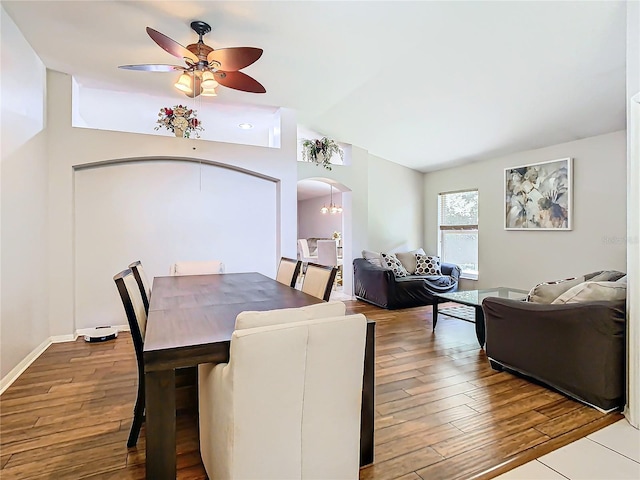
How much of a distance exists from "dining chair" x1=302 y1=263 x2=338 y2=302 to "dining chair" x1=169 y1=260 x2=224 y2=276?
4.50ft

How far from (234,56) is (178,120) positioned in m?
2.04

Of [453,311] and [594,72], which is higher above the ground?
[594,72]

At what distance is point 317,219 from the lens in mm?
10953

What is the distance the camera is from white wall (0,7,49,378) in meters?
2.82

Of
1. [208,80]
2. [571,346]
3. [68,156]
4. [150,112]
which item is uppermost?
[150,112]

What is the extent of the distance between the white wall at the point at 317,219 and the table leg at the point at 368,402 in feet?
27.4

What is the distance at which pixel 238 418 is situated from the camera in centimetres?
130

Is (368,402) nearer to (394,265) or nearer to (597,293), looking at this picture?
(597,293)

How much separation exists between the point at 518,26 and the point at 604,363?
9.02ft

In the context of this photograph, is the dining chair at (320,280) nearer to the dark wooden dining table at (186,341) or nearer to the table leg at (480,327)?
→ the dark wooden dining table at (186,341)

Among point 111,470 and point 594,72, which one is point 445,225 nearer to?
point 594,72

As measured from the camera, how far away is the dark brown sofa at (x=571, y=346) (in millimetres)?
2287

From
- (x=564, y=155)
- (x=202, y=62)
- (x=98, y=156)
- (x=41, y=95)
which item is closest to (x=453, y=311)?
(x=564, y=155)

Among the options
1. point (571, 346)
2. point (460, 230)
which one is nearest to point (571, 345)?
point (571, 346)
